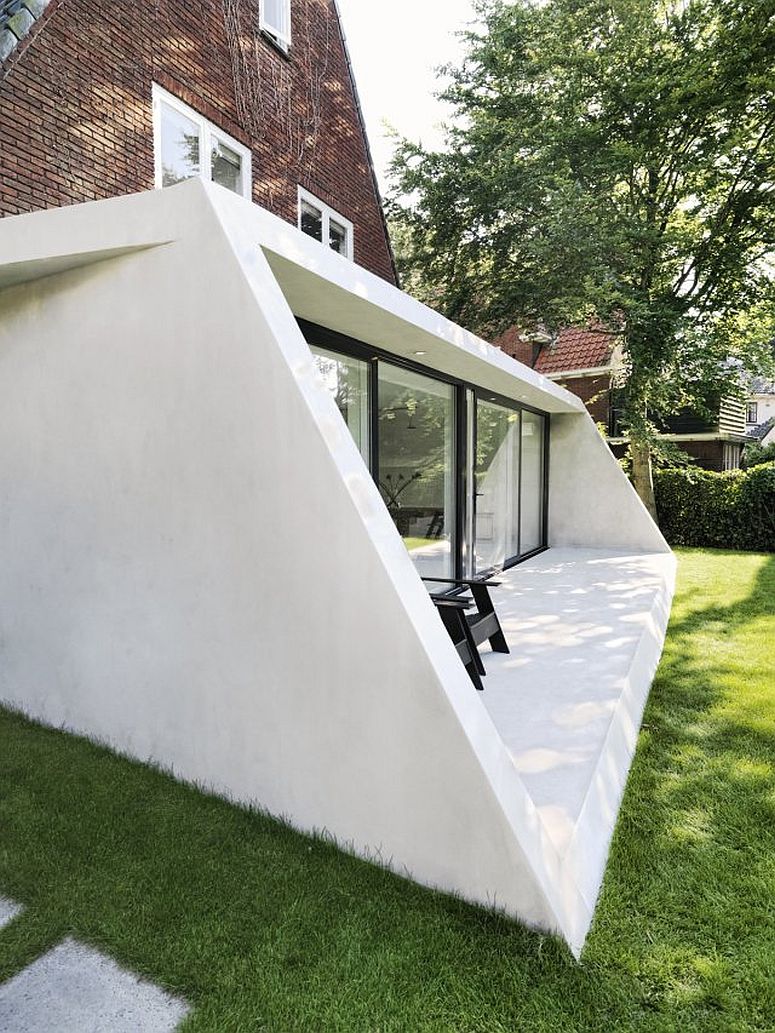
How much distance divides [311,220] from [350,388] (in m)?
4.95

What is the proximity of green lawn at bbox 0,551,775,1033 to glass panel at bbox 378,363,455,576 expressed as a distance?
11.8ft

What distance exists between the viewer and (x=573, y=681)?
4660 mm

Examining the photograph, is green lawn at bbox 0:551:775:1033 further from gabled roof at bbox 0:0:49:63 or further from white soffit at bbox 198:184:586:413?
gabled roof at bbox 0:0:49:63

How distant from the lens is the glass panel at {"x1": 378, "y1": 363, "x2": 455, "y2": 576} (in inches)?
252

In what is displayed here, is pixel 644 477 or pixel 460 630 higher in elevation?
pixel 644 477

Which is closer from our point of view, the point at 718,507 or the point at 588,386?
the point at 718,507

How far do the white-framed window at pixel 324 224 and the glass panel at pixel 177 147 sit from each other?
6.60 feet

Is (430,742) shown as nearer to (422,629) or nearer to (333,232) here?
(422,629)

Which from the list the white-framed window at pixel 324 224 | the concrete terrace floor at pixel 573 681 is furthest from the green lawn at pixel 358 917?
the white-framed window at pixel 324 224

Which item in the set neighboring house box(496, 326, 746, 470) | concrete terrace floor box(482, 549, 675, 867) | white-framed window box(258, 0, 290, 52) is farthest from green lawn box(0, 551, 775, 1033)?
neighboring house box(496, 326, 746, 470)

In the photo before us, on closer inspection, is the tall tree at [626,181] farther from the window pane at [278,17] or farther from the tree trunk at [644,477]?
the window pane at [278,17]

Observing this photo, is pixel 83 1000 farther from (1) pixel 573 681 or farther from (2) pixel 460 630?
(1) pixel 573 681

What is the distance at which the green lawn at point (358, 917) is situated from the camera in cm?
206

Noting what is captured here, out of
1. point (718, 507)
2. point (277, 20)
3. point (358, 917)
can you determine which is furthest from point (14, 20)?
point (718, 507)
